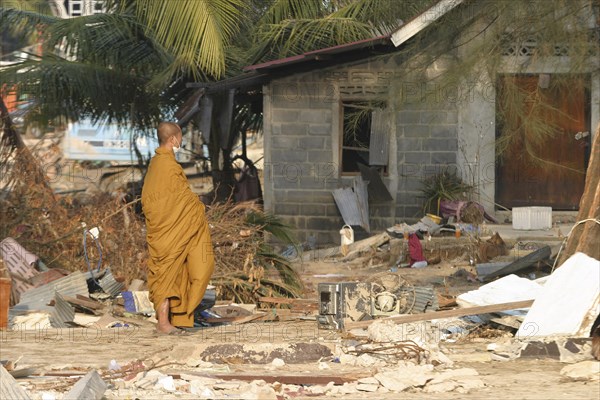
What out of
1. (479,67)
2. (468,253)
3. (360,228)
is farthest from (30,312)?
(360,228)

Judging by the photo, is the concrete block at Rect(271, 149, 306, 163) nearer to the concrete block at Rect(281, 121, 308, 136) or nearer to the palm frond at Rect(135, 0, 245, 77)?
the concrete block at Rect(281, 121, 308, 136)

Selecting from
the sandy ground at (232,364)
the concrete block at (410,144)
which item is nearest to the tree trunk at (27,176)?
the sandy ground at (232,364)

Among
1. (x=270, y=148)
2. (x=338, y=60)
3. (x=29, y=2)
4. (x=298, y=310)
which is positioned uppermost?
(x=29, y=2)

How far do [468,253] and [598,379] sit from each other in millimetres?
8240

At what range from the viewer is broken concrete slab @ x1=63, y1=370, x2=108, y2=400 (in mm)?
6875

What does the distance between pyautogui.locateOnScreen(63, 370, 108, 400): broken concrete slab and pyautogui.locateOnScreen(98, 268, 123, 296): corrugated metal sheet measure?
15.7ft

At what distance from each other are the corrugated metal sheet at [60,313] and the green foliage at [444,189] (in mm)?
8336

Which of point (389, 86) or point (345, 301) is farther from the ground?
point (389, 86)

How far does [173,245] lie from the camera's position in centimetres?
1013

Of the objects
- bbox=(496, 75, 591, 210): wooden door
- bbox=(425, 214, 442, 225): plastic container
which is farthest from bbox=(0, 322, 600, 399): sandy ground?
bbox=(496, 75, 591, 210): wooden door

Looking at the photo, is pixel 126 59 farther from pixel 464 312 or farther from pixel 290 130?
pixel 464 312

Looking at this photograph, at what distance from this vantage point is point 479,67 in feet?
42.7

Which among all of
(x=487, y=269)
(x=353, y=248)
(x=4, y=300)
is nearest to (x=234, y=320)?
(x=4, y=300)

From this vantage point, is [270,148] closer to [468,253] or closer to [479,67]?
[468,253]
